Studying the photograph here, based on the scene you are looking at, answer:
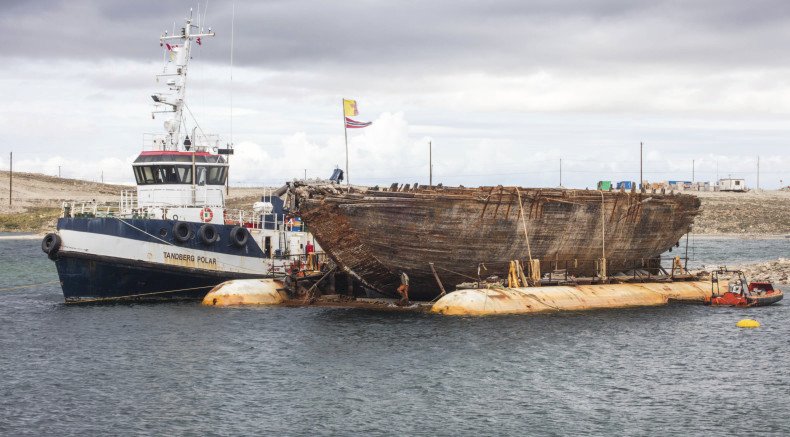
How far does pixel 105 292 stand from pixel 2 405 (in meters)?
16.7

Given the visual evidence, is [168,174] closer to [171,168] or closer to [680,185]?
[171,168]

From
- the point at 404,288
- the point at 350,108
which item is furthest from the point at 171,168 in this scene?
the point at 404,288

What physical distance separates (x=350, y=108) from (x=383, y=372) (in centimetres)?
1562

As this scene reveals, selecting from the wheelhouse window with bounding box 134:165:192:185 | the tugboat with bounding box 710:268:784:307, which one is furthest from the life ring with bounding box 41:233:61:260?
the tugboat with bounding box 710:268:784:307

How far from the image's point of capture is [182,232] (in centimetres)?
4353

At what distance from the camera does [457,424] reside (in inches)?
986

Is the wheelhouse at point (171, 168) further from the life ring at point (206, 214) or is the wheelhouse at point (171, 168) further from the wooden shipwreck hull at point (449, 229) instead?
the wooden shipwreck hull at point (449, 229)

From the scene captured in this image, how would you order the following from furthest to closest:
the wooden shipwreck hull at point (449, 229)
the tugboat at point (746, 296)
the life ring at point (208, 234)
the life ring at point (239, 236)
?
1. the tugboat at point (746, 296)
2. the life ring at point (239, 236)
3. the life ring at point (208, 234)
4. the wooden shipwreck hull at point (449, 229)

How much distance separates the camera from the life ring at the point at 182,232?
1703 inches

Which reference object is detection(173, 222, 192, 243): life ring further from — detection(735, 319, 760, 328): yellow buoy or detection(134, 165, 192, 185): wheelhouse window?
detection(735, 319, 760, 328): yellow buoy

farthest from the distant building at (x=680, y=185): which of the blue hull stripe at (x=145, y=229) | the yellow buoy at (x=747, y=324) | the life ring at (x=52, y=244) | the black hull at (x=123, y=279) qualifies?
the life ring at (x=52, y=244)

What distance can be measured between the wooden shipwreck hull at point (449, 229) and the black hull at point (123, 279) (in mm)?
7215

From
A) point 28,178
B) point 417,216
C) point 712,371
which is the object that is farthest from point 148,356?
point 28,178

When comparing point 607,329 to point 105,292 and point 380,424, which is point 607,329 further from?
point 105,292
